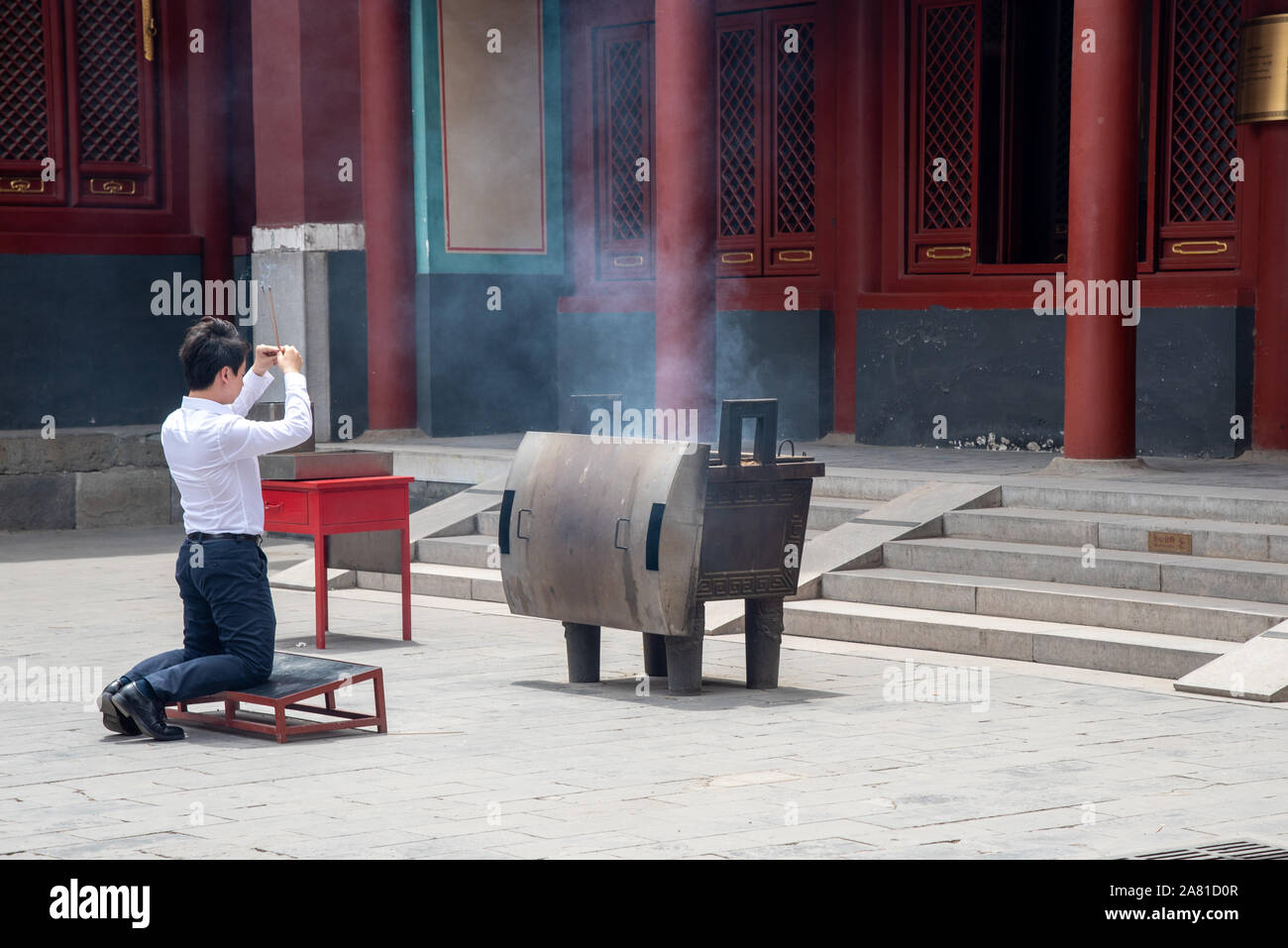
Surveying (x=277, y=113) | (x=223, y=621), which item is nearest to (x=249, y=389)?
(x=223, y=621)

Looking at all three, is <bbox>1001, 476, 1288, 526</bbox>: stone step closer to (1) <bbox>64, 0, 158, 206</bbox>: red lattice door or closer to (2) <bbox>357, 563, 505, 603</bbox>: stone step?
(2) <bbox>357, 563, 505, 603</bbox>: stone step

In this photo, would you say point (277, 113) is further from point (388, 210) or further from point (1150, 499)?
point (1150, 499)

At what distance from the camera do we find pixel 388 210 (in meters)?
14.5

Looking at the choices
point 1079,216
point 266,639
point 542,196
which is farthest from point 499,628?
point 542,196

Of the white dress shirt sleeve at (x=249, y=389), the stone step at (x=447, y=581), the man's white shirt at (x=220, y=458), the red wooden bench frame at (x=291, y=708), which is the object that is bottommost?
the stone step at (x=447, y=581)

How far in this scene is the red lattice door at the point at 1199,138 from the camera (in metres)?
12.2

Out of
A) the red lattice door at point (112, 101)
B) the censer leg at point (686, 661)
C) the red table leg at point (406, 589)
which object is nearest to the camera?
the censer leg at point (686, 661)

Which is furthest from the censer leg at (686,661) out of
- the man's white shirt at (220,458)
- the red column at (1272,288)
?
the red column at (1272,288)

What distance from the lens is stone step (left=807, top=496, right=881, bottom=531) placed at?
1093 cm

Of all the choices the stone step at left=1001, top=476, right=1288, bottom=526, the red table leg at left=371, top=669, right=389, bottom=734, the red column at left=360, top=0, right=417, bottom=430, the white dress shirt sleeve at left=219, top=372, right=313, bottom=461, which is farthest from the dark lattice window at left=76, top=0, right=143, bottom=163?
the red table leg at left=371, top=669, right=389, bottom=734

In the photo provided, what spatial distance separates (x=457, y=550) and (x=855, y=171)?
4586 mm

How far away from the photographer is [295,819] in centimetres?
562

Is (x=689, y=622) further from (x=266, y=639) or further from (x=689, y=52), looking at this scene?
(x=689, y=52)

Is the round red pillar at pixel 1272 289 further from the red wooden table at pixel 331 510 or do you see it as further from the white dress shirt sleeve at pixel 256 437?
the white dress shirt sleeve at pixel 256 437
